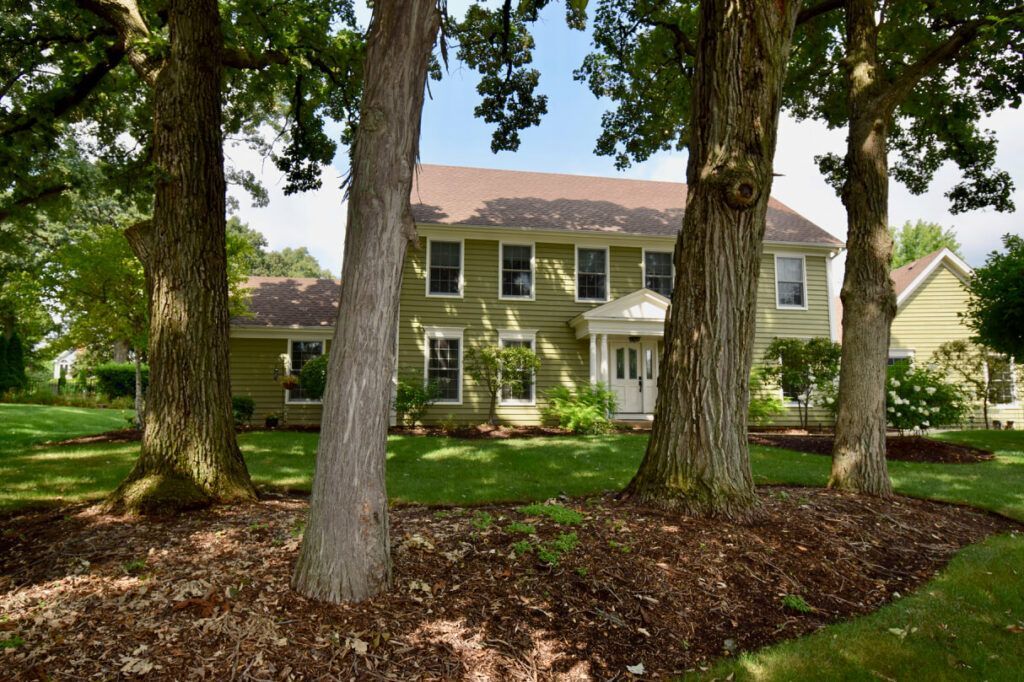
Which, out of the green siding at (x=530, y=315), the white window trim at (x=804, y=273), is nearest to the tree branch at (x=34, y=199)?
the green siding at (x=530, y=315)

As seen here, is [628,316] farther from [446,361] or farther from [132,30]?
[132,30]

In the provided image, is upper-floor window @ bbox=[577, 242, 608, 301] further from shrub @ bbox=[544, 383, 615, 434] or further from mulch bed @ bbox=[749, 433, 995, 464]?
mulch bed @ bbox=[749, 433, 995, 464]

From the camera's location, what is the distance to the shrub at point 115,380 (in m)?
23.6

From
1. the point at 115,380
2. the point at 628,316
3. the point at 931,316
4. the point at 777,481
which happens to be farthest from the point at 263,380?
the point at 931,316

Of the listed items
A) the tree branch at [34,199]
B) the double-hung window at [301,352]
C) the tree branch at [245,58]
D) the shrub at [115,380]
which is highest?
the tree branch at [245,58]

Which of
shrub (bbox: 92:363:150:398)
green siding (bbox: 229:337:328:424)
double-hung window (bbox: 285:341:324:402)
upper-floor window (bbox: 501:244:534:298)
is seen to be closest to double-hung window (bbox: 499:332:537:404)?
upper-floor window (bbox: 501:244:534:298)

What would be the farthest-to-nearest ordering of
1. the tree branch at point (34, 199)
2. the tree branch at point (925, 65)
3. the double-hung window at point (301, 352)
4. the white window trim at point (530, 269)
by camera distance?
the double-hung window at point (301, 352), the white window trim at point (530, 269), the tree branch at point (34, 199), the tree branch at point (925, 65)

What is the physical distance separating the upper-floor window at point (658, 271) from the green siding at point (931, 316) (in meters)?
8.72

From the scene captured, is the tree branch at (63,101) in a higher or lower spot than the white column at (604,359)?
higher

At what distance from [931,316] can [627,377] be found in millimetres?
11677

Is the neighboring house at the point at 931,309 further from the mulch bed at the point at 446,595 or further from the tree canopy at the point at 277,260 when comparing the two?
the tree canopy at the point at 277,260

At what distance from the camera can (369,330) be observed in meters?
3.53

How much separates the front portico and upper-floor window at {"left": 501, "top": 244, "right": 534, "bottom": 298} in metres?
1.63

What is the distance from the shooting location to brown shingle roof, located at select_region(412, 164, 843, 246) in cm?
1617
